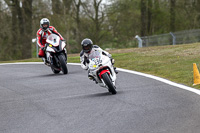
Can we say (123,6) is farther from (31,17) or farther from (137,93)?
(137,93)

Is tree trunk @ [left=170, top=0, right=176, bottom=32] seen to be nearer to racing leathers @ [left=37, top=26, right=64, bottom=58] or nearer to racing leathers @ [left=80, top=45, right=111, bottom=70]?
racing leathers @ [left=37, top=26, right=64, bottom=58]

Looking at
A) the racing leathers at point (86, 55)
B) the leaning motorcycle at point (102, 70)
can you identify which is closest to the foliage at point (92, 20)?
the racing leathers at point (86, 55)

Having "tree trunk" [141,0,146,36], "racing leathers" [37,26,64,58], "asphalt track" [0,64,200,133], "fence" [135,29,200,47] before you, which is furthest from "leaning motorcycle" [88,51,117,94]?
"tree trunk" [141,0,146,36]

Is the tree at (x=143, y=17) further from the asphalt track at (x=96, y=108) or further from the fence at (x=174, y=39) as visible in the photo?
the asphalt track at (x=96, y=108)

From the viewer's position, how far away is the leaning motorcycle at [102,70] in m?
10.3

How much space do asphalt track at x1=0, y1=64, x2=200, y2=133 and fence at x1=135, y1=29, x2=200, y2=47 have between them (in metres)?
16.2

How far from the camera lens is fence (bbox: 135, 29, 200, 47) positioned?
2905 centimetres

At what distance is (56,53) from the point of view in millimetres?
15688

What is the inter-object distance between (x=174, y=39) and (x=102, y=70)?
19191mm

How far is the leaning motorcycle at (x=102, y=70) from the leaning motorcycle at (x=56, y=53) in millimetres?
4697

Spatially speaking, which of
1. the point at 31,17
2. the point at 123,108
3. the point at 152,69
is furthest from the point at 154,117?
the point at 31,17

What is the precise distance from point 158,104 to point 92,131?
2423mm

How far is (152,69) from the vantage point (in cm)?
1605

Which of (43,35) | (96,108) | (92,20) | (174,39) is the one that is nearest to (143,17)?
(92,20)
